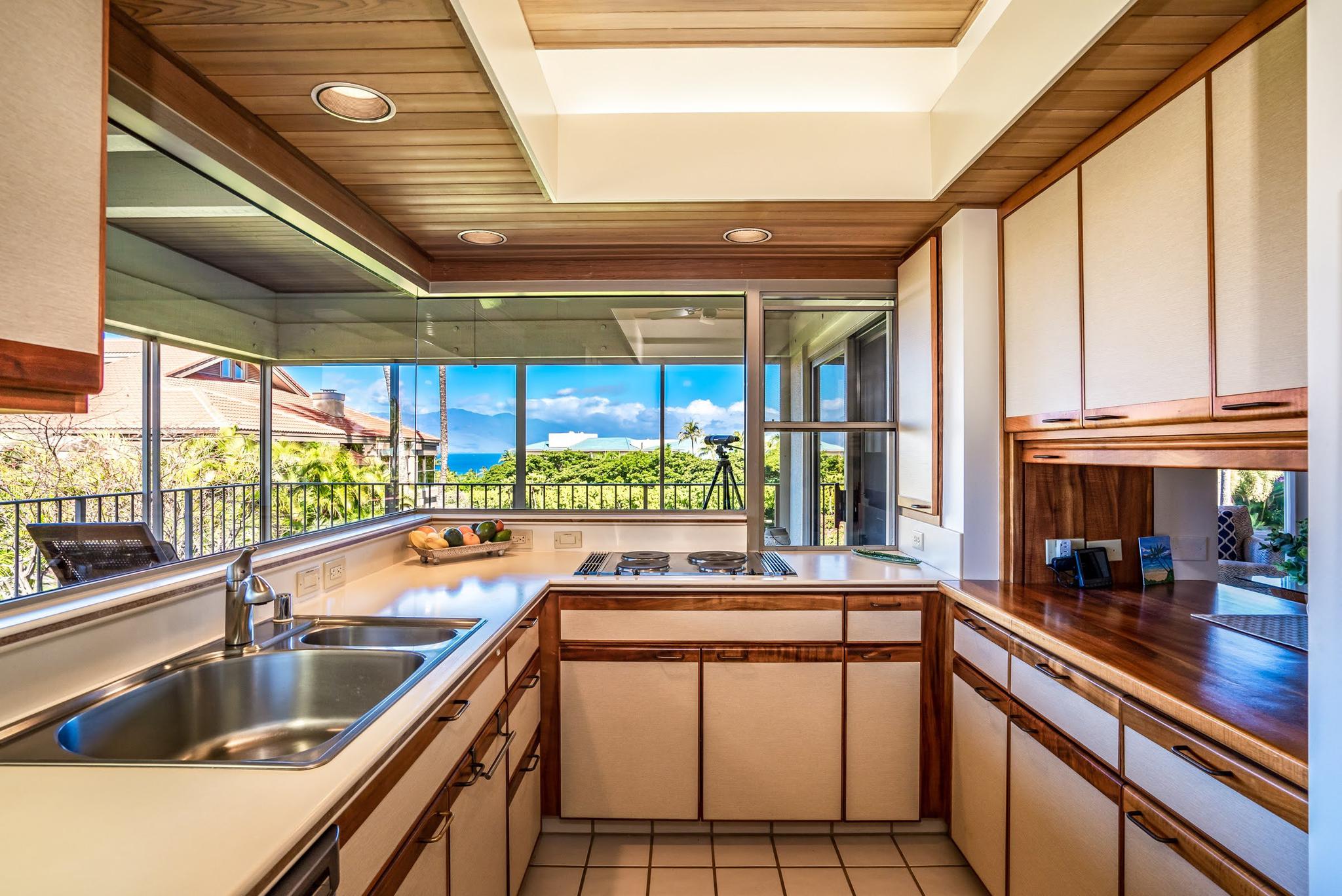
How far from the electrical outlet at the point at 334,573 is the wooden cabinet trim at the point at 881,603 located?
171cm

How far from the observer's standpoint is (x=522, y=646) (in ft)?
6.52

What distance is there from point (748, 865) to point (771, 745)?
38cm

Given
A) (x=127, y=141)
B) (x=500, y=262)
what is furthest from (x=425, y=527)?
(x=127, y=141)

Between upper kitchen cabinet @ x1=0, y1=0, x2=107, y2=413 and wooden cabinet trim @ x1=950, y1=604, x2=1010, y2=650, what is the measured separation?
2.09m

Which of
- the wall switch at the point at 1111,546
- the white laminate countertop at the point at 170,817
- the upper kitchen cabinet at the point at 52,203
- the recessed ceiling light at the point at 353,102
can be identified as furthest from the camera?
the wall switch at the point at 1111,546

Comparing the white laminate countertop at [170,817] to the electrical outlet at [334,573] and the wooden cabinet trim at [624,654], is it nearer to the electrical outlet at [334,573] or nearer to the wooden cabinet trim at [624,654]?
the electrical outlet at [334,573]

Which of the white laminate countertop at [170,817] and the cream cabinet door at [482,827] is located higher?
the white laminate countertop at [170,817]

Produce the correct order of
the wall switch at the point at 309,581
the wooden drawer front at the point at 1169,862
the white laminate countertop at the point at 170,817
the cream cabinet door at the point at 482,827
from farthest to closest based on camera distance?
the wall switch at the point at 309,581 → the cream cabinet door at the point at 482,827 → the wooden drawer front at the point at 1169,862 → the white laminate countertop at the point at 170,817

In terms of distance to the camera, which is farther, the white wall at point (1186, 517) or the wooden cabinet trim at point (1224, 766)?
the white wall at point (1186, 517)

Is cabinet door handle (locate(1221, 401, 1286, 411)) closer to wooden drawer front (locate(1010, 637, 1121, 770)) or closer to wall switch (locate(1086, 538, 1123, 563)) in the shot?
wooden drawer front (locate(1010, 637, 1121, 770))

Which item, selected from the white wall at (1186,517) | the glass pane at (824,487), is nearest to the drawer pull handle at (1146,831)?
the white wall at (1186,517)

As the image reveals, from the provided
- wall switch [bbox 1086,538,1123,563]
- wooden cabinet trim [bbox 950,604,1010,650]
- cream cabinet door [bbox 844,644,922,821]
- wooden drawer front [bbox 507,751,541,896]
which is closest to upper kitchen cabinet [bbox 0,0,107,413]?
wooden drawer front [bbox 507,751,541,896]

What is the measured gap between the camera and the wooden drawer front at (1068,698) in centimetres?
141

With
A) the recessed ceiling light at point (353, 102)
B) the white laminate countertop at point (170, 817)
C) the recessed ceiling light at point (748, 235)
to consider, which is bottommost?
the white laminate countertop at point (170, 817)
